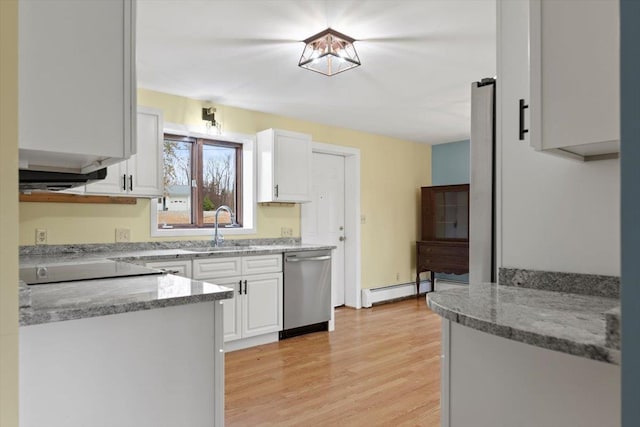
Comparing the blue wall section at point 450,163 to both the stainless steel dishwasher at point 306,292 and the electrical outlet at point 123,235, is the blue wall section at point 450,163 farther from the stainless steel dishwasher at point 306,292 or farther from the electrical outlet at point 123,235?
the electrical outlet at point 123,235

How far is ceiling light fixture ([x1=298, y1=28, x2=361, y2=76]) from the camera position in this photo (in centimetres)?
271

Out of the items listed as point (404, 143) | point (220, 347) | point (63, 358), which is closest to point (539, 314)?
point (220, 347)

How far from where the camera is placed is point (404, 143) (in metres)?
6.24

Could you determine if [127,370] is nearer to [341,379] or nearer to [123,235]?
[341,379]

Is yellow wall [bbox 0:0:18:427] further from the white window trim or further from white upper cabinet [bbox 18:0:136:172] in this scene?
the white window trim

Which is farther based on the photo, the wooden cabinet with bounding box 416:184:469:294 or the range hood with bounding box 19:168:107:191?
the wooden cabinet with bounding box 416:184:469:294

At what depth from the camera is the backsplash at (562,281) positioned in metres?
1.40

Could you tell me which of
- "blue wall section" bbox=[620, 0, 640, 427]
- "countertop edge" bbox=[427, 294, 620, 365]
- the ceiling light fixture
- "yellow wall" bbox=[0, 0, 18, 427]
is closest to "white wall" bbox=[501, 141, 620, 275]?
"countertop edge" bbox=[427, 294, 620, 365]

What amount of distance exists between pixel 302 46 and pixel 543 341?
97.2 inches

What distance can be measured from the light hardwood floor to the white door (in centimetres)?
117

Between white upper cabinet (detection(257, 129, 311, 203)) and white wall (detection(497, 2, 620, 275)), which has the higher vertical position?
white upper cabinet (detection(257, 129, 311, 203))

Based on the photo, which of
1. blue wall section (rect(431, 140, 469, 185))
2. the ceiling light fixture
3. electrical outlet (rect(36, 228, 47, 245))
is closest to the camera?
the ceiling light fixture

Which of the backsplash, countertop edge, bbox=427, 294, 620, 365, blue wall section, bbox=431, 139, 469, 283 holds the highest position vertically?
blue wall section, bbox=431, 139, 469, 283

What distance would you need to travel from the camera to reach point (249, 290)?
12.4ft
